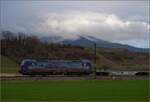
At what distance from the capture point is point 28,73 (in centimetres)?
6359

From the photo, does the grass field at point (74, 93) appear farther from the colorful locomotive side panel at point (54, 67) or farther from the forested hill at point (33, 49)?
the forested hill at point (33, 49)

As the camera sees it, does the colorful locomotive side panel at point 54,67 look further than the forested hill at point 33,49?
No

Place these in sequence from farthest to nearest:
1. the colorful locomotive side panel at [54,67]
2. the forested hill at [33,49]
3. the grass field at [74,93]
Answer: the forested hill at [33,49] < the colorful locomotive side panel at [54,67] < the grass field at [74,93]

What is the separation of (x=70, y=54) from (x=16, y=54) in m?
24.5

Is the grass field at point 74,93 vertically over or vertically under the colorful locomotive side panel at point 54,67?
over

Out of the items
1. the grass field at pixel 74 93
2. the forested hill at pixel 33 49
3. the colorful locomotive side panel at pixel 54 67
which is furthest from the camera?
the forested hill at pixel 33 49

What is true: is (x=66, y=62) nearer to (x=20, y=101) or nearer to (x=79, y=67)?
(x=79, y=67)

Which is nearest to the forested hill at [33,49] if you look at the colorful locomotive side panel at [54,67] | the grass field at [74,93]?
the colorful locomotive side panel at [54,67]

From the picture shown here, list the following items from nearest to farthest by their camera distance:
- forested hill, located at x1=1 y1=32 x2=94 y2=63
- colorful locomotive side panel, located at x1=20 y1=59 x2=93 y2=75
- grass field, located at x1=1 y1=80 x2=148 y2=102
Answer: grass field, located at x1=1 y1=80 x2=148 y2=102 → colorful locomotive side panel, located at x1=20 y1=59 x2=93 y2=75 → forested hill, located at x1=1 y1=32 x2=94 y2=63

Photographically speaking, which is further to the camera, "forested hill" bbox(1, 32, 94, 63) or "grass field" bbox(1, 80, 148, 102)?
"forested hill" bbox(1, 32, 94, 63)

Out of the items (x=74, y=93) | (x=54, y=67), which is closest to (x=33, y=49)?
(x=54, y=67)

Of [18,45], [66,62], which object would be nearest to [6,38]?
[18,45]

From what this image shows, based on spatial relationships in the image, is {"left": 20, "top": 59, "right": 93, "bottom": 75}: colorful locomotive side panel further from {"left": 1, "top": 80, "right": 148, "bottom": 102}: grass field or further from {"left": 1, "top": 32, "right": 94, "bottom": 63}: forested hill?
{"left": 1, "top": 32, "right": 94, "bottom": 63}: forested hill

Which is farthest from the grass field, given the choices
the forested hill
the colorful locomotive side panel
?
the forested hill
